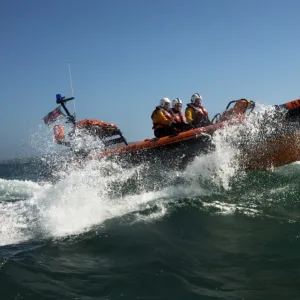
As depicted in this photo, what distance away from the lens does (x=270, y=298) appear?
2.87 meters

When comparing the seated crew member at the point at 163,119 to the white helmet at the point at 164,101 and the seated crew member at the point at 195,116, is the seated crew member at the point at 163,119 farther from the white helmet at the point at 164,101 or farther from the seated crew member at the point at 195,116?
the seated crew member at the point at 195,116

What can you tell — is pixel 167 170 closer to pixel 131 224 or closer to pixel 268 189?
pixel 268 189

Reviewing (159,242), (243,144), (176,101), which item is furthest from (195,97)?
(159,242)

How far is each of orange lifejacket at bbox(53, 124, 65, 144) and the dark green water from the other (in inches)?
93.5

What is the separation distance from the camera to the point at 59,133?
32.3ft

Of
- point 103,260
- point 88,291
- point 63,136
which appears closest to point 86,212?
point 103,260

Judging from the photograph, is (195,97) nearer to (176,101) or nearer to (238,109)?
(176,101)

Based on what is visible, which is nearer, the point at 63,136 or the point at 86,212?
the point at 86,212

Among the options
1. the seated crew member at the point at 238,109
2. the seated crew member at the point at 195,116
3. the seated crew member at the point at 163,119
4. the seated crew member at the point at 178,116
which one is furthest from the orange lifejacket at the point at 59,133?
the seated crew member at the point at 238,109

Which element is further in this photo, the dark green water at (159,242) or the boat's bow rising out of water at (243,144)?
the boat's bow rising out of water at (243,144)

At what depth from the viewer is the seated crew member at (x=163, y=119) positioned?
8758 mm

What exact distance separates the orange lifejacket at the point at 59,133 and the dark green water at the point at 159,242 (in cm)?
237

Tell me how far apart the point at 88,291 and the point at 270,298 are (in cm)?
155

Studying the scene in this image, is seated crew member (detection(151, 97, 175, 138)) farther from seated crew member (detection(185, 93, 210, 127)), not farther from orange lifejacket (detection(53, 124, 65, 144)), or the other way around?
orange lifejacket (detection(53, 124, 65, 144))
